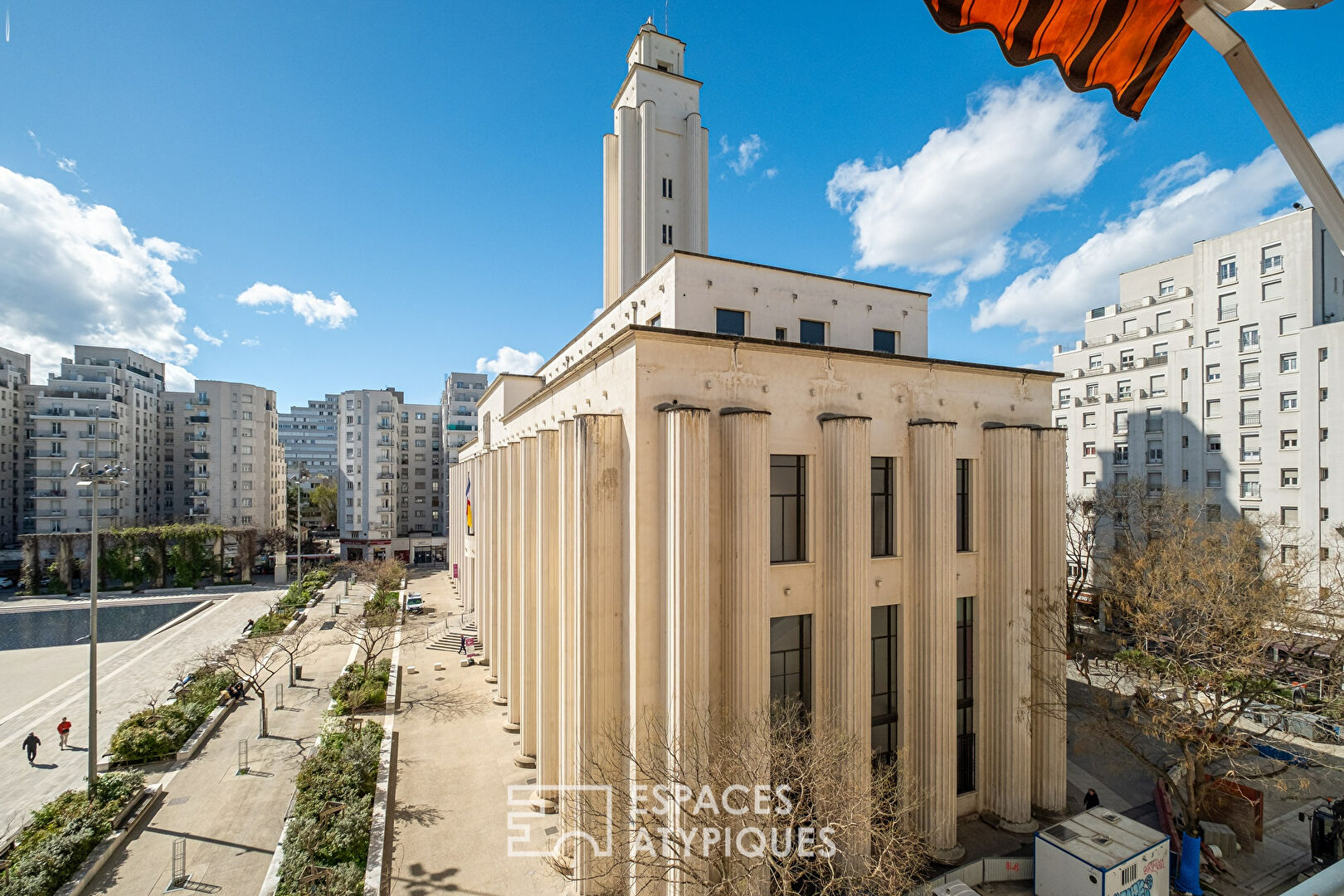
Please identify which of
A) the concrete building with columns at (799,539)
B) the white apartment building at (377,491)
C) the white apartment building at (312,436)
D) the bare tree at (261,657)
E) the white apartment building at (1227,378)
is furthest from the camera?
the white apartment building at (312,436)

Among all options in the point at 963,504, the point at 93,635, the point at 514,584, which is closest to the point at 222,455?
the point at 93,635

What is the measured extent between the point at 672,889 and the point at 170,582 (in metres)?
65.3

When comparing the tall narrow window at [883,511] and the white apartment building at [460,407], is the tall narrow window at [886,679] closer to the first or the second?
the tall narrow window at [883,511]

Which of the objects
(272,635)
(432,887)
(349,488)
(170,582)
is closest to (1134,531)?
(432,887)

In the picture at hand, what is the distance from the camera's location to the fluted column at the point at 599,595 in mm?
13742

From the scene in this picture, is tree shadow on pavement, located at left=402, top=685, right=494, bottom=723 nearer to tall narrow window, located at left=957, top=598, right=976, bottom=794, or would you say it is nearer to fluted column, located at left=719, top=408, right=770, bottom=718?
fluted column, located at left=719, top=408, right=770, bottom=718

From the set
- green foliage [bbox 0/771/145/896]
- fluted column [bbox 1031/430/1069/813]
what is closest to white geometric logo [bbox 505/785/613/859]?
green foliage [bbox 0/771/145/896]

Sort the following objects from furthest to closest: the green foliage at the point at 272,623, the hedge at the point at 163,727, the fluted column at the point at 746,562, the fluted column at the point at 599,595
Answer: the green foliage at the point at 272,623 → the hedge at the point at 163,727 → the fluted column at the point at 599,595 → the fluted column at the point at 746,562

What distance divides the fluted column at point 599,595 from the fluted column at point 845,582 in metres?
5.11

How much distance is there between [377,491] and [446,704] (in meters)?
49.6

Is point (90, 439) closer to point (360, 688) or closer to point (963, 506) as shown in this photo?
point (360, 688)

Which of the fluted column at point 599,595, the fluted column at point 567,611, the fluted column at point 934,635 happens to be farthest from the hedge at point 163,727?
the fluted column at point 934,635

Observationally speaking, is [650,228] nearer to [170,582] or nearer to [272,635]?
[272,635]

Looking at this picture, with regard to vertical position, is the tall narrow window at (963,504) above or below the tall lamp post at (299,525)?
above
